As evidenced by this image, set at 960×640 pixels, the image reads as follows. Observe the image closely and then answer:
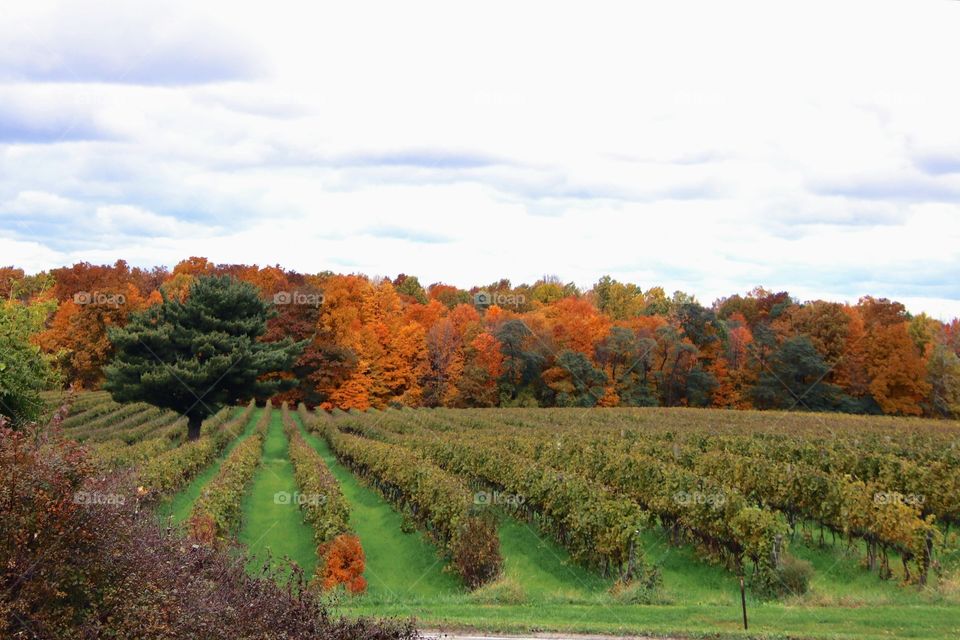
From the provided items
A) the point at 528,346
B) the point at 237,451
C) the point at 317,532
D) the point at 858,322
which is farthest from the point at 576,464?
the point at 858,322

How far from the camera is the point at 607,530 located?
57.9 feet

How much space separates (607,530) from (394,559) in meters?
6.06

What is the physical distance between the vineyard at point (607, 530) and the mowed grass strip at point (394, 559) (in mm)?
78

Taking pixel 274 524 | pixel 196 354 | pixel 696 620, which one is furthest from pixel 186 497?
pixel 696 620

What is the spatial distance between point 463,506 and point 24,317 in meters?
18.4

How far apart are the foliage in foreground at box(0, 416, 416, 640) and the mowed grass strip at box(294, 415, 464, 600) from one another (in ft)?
18.6

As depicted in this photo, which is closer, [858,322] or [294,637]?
[294,637]

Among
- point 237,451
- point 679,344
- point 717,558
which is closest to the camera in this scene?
point 717,558

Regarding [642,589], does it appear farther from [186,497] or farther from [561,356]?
[561,356]

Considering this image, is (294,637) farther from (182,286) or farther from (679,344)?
(182,286)

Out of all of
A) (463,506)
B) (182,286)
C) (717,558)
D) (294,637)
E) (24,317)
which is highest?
(182,286)

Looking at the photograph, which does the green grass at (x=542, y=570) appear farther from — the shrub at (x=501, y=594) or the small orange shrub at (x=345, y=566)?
the small orange shrub at (x=345, y=566)

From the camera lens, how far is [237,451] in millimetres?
31266

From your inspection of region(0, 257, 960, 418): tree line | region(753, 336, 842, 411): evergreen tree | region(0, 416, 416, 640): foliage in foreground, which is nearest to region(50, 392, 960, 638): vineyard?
region(0, 416, 416, 640): foliage in foreground
